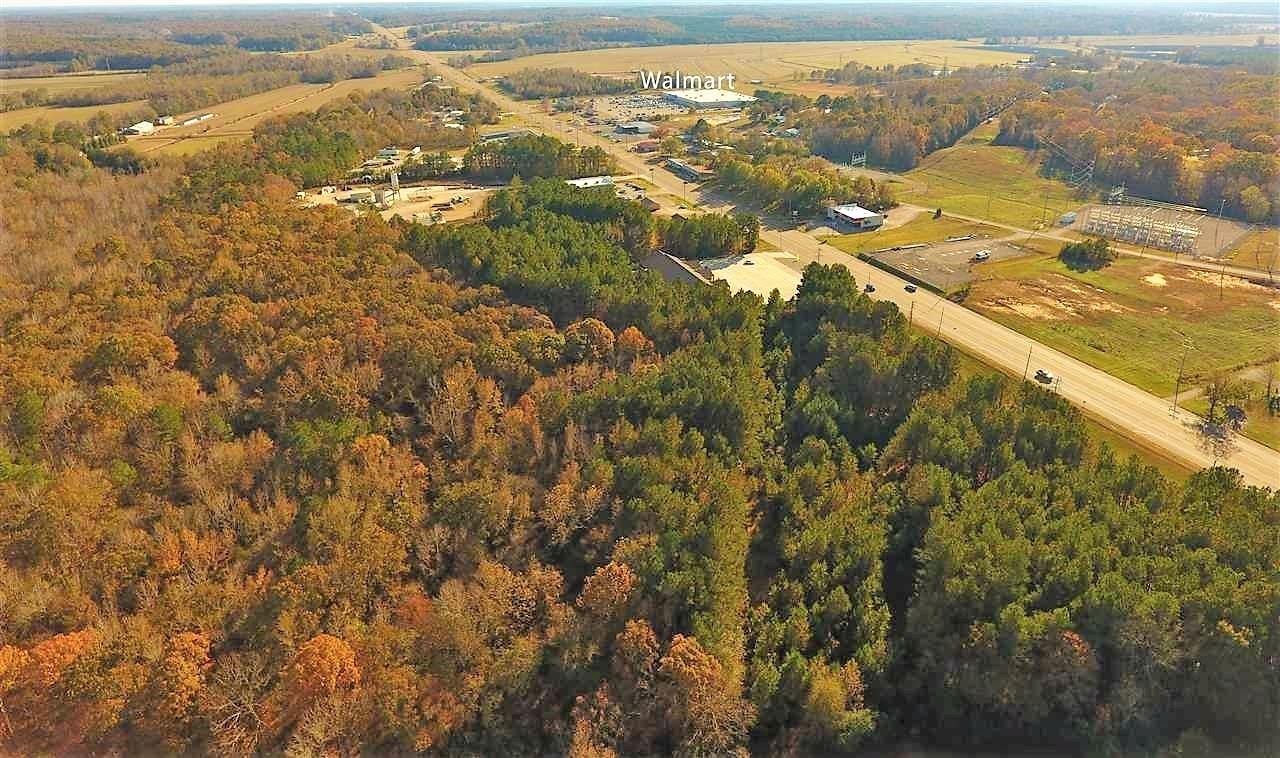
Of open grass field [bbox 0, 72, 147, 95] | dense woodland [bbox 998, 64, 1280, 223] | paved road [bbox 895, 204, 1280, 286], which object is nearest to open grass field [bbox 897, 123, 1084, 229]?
paved road [bbox 895, 204, 1280, 286]

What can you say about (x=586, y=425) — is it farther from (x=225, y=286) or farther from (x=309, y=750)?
(x=225, y=286)

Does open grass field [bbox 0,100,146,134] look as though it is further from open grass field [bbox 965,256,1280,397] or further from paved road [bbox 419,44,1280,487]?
open grass field [bbox 965,256,1280,397]

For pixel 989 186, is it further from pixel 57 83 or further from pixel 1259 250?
pixel 57 83

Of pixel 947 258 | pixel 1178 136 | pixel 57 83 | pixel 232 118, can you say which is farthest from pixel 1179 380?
pixel 57 83

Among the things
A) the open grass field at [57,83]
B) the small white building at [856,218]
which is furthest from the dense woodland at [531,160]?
the open grass field at [57,83]

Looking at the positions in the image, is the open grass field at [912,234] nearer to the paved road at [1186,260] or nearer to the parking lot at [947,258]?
the parking lot at [947,258]

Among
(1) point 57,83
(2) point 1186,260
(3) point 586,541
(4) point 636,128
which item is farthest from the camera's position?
(1) point 57,83
